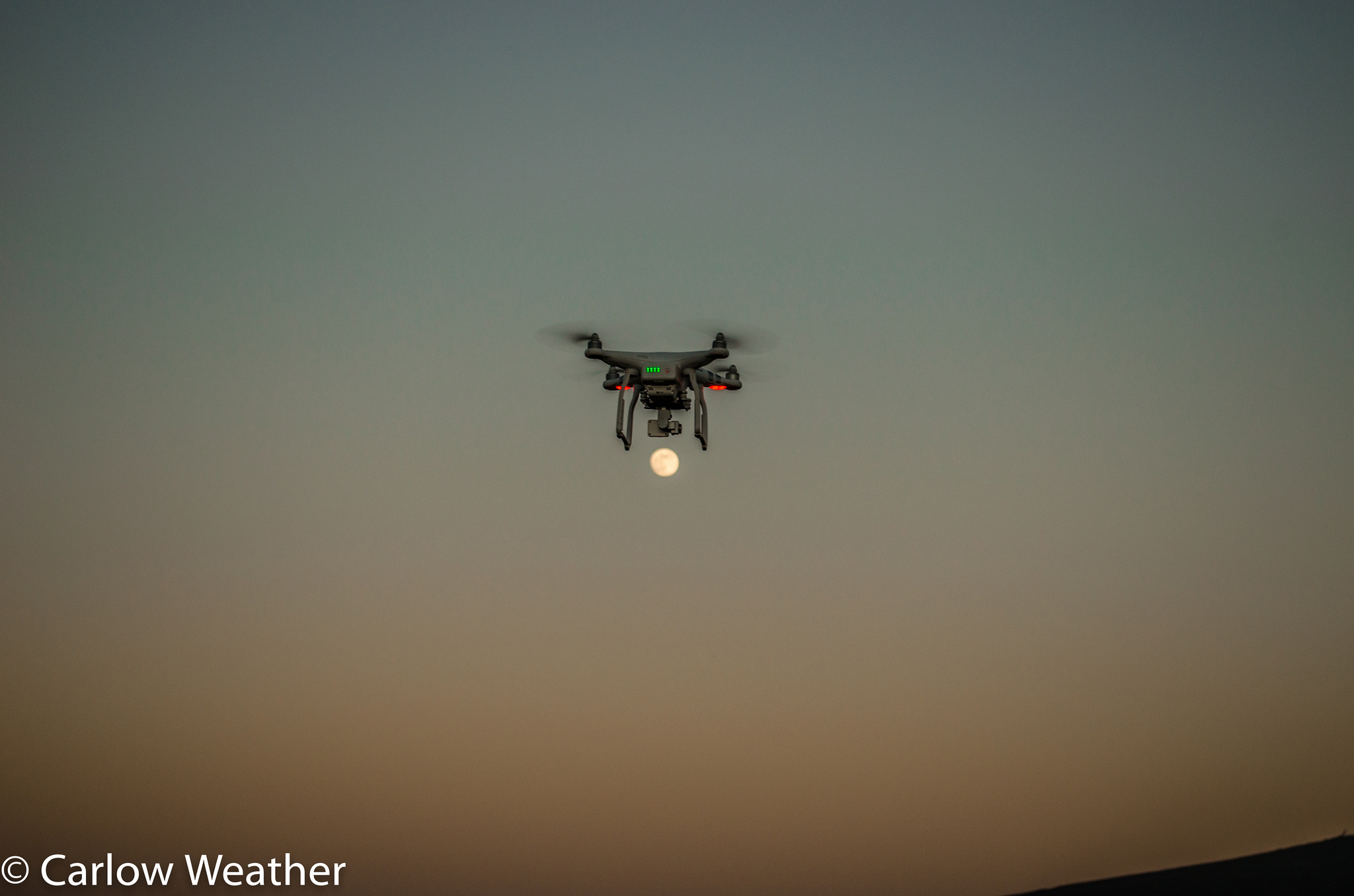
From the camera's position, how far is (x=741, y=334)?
428 cm

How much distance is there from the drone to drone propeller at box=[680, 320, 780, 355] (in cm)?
26

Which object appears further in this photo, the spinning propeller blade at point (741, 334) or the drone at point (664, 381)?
the spinning propeller blade at point (741, 334)

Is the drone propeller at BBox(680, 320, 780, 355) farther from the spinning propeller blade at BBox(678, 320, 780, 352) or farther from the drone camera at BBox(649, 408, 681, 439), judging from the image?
the drone camera at BBox(649, 408, 681, 439)

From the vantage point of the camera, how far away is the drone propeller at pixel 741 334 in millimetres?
4254

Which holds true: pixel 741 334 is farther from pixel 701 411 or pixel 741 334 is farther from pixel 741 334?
pixel 701 411

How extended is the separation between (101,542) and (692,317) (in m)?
2.91

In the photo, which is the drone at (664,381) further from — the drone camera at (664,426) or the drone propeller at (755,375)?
the drone propeller at (755,375)

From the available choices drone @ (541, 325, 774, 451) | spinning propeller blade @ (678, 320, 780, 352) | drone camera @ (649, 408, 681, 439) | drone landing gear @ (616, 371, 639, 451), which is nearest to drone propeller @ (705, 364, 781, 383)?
spinning propeller blade @ (678, 320, 780, 352)

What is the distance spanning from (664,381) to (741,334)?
0.77 m

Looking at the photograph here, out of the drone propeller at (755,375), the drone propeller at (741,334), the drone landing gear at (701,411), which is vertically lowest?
the drone landing gear at (701,411)

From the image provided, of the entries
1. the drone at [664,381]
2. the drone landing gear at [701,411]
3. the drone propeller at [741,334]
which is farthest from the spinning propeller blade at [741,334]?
the drone landing gear at [701,411]

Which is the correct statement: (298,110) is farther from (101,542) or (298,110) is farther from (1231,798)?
(1231,798)

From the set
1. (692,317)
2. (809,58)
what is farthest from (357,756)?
(809,58)

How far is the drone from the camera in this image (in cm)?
366
